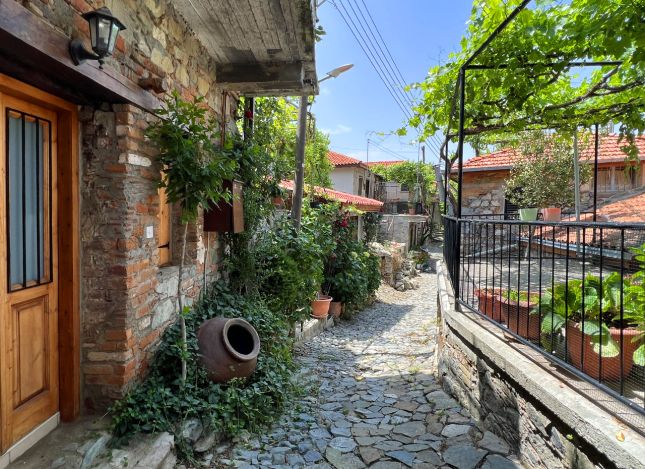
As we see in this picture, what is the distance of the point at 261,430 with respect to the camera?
10.4 ft

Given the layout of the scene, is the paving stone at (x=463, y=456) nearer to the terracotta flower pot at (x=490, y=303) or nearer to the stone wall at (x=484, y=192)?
the terracotta flower pot at (x=490, y=303)

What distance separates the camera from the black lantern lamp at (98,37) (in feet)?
6.67

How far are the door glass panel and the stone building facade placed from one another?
0.27ft

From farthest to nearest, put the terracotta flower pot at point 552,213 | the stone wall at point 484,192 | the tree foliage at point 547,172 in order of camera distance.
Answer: the stone wall at point 484,192, the tree foliage at point 547,172, the terracotta flower pot at point 552,213

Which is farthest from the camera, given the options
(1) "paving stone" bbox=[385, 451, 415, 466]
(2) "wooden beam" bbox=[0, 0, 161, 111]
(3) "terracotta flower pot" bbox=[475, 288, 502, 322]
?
(3) "terracotta flower pot" bbox=[475, 288, 502, 322]

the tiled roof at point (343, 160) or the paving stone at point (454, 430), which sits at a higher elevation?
the tiled roof at point (343, 160)

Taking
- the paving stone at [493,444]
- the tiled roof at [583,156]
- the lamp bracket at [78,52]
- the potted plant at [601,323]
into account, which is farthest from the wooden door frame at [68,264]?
the tiled roof at [583,156]

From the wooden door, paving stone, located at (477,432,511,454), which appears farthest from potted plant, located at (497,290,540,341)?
the wooden door

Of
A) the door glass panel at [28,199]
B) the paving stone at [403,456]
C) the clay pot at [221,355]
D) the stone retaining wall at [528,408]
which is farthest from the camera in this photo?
the clay pot at [221,355]

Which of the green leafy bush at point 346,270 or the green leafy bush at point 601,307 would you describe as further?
the green leafy bush at point 346,270

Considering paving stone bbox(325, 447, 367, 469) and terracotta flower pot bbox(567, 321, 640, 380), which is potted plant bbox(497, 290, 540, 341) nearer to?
terracotta flower pot bbox(567, 321, 640, 380)

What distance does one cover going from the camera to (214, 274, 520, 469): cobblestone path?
282cm

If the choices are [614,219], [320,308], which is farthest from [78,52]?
[614,219]

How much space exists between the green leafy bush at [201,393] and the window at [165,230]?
20.7 inches
